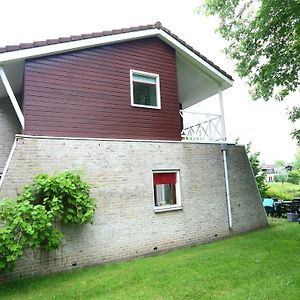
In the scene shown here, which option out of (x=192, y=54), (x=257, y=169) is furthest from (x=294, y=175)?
(x=192, y=54)

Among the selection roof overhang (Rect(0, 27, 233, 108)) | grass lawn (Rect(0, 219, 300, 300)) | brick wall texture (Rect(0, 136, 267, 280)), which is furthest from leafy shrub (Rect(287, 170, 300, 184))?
grass lawn (Rect(0, 219, 300, 300))

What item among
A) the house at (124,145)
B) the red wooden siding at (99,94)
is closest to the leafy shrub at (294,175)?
the house at (124,145)

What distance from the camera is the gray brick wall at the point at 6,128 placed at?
9548mm

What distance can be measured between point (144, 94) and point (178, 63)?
2655 mm

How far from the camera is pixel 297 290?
4.95 m

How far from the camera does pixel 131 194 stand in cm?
811

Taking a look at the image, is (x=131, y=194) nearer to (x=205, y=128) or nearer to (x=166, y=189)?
(x=166, y=189)

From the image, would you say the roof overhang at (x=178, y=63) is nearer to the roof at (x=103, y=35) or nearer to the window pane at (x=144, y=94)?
the roof at (x=103, y=35)

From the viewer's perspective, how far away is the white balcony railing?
34.7ft

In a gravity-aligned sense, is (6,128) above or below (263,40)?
below

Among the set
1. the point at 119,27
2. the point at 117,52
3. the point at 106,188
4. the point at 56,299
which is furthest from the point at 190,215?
the point at 119,27

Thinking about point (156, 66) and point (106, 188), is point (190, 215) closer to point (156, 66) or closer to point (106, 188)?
point (106, 188)

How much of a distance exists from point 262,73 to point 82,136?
659cm

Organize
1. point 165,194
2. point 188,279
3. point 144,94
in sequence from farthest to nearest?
point 144,94 → point 165,194 → point 188,279
